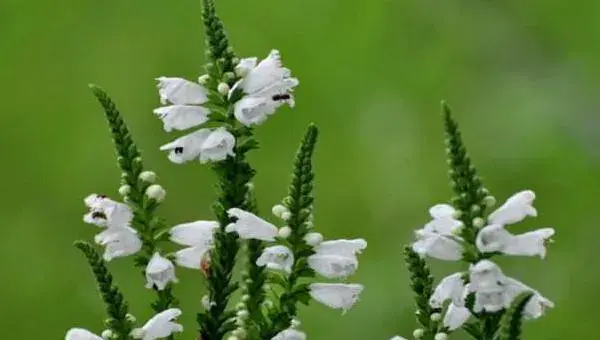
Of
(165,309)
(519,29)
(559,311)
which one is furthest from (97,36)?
(165,309)

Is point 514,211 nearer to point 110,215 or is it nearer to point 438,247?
point 438,247

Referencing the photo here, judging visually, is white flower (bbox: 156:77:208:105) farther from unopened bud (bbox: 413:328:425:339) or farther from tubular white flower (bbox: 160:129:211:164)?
unopened bud (bbox: 413:328:425:339)

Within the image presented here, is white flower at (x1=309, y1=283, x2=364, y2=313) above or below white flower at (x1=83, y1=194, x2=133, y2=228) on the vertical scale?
below

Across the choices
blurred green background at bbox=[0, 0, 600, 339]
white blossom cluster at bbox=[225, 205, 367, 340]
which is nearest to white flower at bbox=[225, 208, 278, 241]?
white blossom cluster at bbox=[225, 205, 367, 340]

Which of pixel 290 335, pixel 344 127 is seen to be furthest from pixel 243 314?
pixel 344 127

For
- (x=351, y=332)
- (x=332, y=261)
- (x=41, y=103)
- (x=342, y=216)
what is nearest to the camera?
(x=332, y=261)

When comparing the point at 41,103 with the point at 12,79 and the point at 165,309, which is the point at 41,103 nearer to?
the point at 12,79

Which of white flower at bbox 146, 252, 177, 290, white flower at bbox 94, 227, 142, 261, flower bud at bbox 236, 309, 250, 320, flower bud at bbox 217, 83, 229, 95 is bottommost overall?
flower bud at bbox 236, 309, 250, 320
